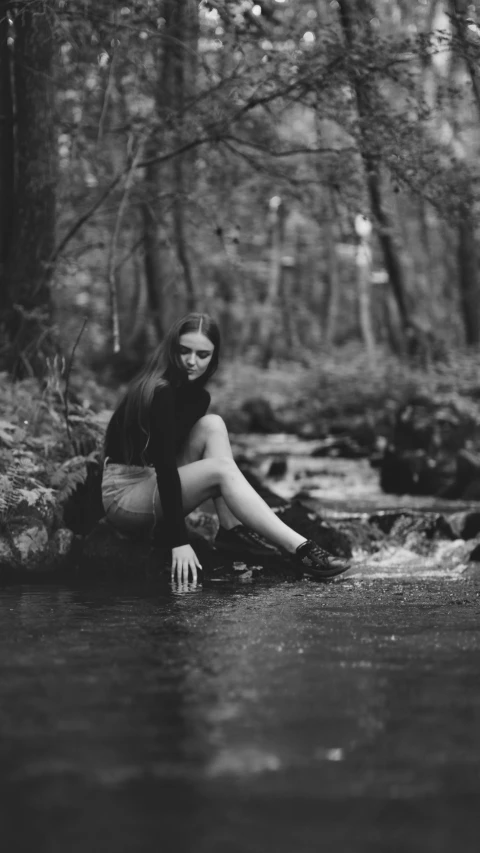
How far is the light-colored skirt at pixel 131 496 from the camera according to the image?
6074 millimetres

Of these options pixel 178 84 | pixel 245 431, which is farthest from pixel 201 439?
pixel 245 431

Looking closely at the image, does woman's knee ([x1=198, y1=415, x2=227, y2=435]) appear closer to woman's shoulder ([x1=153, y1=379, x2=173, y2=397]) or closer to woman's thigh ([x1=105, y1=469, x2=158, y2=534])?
woman's thigh ([x1=105, y1=469, x2=158, y2=534])

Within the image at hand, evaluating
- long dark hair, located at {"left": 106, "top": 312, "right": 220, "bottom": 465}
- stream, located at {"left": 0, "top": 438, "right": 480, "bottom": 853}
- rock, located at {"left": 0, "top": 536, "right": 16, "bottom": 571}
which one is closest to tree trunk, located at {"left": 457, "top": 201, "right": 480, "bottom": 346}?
long dark hair, located at {"left": 106, "top": 312, "right": 220, "bottom": 465}

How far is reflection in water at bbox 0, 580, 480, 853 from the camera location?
2289 mm

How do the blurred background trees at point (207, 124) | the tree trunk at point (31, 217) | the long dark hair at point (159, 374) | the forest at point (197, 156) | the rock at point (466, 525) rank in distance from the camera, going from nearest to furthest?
the long dark hair at point (159, 374)
the rock at point (466, 525)
the forest at point (197, 156)
the blurred background trees at point (207, 124)
the tree trunk at point (31, 217)

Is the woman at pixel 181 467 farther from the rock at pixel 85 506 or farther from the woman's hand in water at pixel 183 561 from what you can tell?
the rock at pixel 85 506

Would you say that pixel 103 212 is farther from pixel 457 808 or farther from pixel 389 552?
pixel 457 808

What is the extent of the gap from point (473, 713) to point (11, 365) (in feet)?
24.2

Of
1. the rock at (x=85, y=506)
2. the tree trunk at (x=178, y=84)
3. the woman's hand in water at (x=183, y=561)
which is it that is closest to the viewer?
the woman's hand in water at (x=183, y=561)

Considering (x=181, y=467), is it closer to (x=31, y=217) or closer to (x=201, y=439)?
(x=201, y=439)

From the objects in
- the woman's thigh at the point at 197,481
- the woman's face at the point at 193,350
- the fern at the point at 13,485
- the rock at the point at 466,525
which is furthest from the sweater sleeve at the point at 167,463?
the rock at the point at 466,525

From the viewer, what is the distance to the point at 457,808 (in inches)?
93.8

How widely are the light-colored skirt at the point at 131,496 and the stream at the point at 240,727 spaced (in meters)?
1.09

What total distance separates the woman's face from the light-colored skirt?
2.43ft
